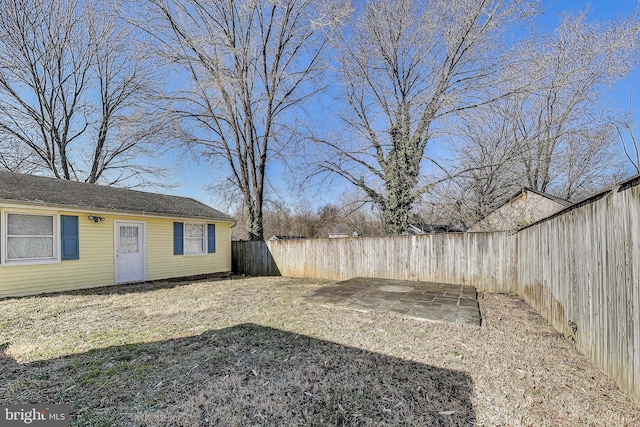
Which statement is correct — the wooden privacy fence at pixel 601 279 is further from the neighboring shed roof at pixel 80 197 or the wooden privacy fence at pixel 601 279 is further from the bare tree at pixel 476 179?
the neighboring shed roof at pixel 80 197

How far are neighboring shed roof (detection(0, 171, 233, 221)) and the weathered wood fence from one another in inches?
162

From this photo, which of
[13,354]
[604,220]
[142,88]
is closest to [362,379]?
[604,220]

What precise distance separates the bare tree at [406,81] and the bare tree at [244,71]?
6.44ft

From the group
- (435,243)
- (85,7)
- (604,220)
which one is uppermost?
(85,7)

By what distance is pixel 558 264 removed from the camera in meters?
3.87

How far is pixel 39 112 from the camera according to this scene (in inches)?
507

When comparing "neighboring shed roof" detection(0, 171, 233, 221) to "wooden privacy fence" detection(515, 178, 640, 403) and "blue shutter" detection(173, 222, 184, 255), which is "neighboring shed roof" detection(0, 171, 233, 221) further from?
"wooden privacy fence" detection(515, 178, 640, 403)

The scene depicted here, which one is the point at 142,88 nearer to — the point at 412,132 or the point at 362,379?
the point at 412,132

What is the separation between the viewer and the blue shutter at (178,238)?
30.6ft

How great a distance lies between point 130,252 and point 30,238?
220cm

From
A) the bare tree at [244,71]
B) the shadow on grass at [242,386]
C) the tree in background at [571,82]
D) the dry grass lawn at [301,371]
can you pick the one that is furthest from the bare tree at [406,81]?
the shadow on grass at [242,386]

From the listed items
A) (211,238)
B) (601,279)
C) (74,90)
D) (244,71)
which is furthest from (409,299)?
(74,90)

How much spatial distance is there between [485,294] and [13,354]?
7.91m

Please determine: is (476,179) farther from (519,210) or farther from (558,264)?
(558,264)
